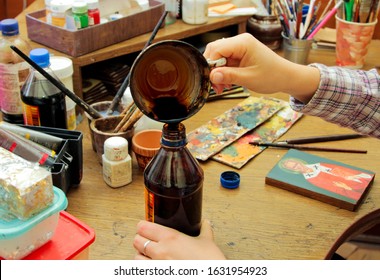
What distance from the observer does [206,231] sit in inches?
31.5

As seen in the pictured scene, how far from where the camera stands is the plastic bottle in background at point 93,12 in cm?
120

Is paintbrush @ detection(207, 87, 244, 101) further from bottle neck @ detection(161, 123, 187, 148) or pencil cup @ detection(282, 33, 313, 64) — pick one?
bottle neck @ detection(161, 123, 187, 148)

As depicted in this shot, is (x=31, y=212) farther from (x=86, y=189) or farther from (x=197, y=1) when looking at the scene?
(x=197, y=1)

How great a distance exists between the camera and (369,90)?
1.00 m

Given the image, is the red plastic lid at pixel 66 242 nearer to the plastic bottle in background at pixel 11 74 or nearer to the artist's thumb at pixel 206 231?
the artist's thumb at pixel 206 231

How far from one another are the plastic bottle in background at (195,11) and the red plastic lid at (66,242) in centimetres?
80

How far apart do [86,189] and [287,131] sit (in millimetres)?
475

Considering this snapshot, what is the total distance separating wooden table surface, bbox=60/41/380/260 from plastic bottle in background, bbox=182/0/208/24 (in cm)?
53

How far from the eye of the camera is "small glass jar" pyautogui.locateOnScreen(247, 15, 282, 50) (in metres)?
1.48

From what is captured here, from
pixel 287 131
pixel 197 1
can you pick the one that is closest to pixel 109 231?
pixel 287 131

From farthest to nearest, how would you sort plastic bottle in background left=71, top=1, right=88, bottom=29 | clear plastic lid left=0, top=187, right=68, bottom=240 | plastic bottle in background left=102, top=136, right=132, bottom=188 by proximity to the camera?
plastic bottle in background left=71, top=1, right=88, bottom=29 < plastic bottle in background left=102, top=136, right=132, bottom=188 < clear plastic lid left=0, top=187, right=68, bottom=240

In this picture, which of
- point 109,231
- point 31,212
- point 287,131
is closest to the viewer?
point 31,212

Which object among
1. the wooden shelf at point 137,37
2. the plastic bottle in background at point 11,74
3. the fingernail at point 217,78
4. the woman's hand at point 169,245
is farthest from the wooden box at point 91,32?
the woman's hand at point 169,245

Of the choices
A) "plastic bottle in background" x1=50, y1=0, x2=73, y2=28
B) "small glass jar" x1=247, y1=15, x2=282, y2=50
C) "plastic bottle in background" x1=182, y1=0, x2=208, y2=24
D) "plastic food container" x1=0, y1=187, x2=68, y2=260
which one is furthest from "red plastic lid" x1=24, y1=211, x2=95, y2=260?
"small glass jar" x1=247, y1=15, x2=282, y2=50
